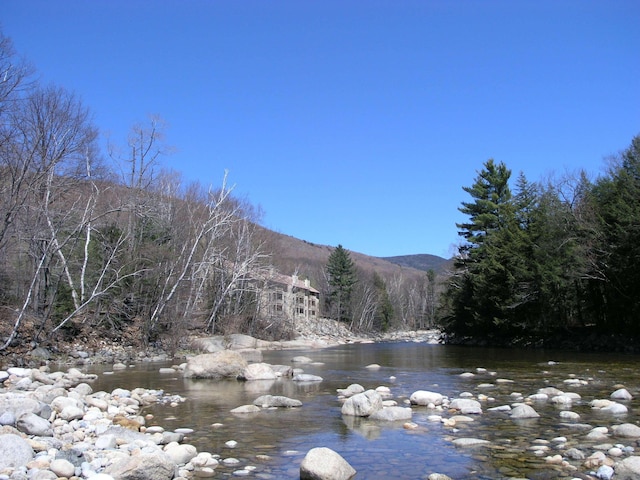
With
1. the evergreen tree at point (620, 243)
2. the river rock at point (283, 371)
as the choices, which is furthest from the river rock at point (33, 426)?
the evergreen tree at point (620, 243)

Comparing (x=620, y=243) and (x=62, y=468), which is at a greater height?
(x=620, y=243)

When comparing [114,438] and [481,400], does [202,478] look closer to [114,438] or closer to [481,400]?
[114,438]

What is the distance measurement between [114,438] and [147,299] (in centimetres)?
2323

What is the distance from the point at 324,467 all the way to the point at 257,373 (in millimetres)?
12139

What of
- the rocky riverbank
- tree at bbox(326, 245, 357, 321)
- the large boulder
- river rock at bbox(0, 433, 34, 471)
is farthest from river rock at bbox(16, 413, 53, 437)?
tree at bbox(326, 245, 357, 321)

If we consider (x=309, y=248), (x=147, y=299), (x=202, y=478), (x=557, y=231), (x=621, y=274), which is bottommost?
(x=202, y=478)

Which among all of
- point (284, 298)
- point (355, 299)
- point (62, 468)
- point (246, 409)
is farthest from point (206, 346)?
point (355, 299)

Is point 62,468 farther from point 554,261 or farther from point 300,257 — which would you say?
point 300,257

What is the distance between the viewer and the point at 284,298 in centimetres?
6500

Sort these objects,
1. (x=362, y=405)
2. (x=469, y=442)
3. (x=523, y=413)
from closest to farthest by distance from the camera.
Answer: (x=469, y=442)
(x=523, y=413)
(x=362, y=405)

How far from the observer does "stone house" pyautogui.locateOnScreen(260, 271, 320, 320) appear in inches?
1957

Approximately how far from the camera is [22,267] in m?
24.9

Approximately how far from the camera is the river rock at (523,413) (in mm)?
10562

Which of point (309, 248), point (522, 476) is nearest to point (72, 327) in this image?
point (522, 476)
